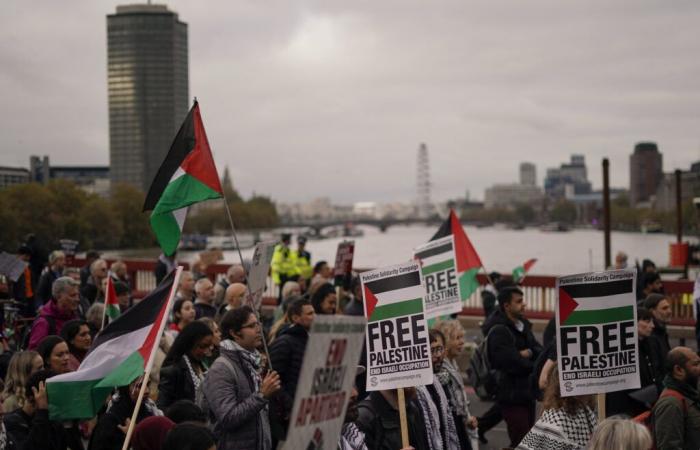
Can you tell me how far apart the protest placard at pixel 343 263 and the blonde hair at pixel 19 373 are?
8.74 metres

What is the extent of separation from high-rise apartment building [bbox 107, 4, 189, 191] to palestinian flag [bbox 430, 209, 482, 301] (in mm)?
165514

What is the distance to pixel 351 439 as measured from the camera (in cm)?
628

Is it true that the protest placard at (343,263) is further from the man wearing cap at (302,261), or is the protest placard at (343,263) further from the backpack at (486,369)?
the backpack at (486,369)

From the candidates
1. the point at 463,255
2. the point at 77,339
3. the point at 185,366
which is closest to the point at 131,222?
the point at 463,255

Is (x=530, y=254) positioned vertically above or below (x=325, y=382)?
below

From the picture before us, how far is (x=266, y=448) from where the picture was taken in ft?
21.9

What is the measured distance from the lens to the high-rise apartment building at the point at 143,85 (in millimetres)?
175125

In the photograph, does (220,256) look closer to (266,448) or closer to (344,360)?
(266,448)

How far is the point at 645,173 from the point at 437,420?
18644 cm

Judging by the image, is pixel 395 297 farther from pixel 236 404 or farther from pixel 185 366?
pixel 185 366

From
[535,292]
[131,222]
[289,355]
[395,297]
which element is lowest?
[535,292]

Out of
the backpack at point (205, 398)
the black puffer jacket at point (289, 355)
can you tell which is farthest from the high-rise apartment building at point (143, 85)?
the backpack at point (205, 398)

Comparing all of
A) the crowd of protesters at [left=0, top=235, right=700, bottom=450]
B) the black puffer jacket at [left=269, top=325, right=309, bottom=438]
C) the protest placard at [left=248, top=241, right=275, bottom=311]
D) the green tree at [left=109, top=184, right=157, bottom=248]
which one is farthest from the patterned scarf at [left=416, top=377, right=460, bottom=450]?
the green tree at [left=109, top=184, right=157, bottom=248]

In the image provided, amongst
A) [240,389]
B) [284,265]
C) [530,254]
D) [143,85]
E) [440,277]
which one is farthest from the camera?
[143,85]
